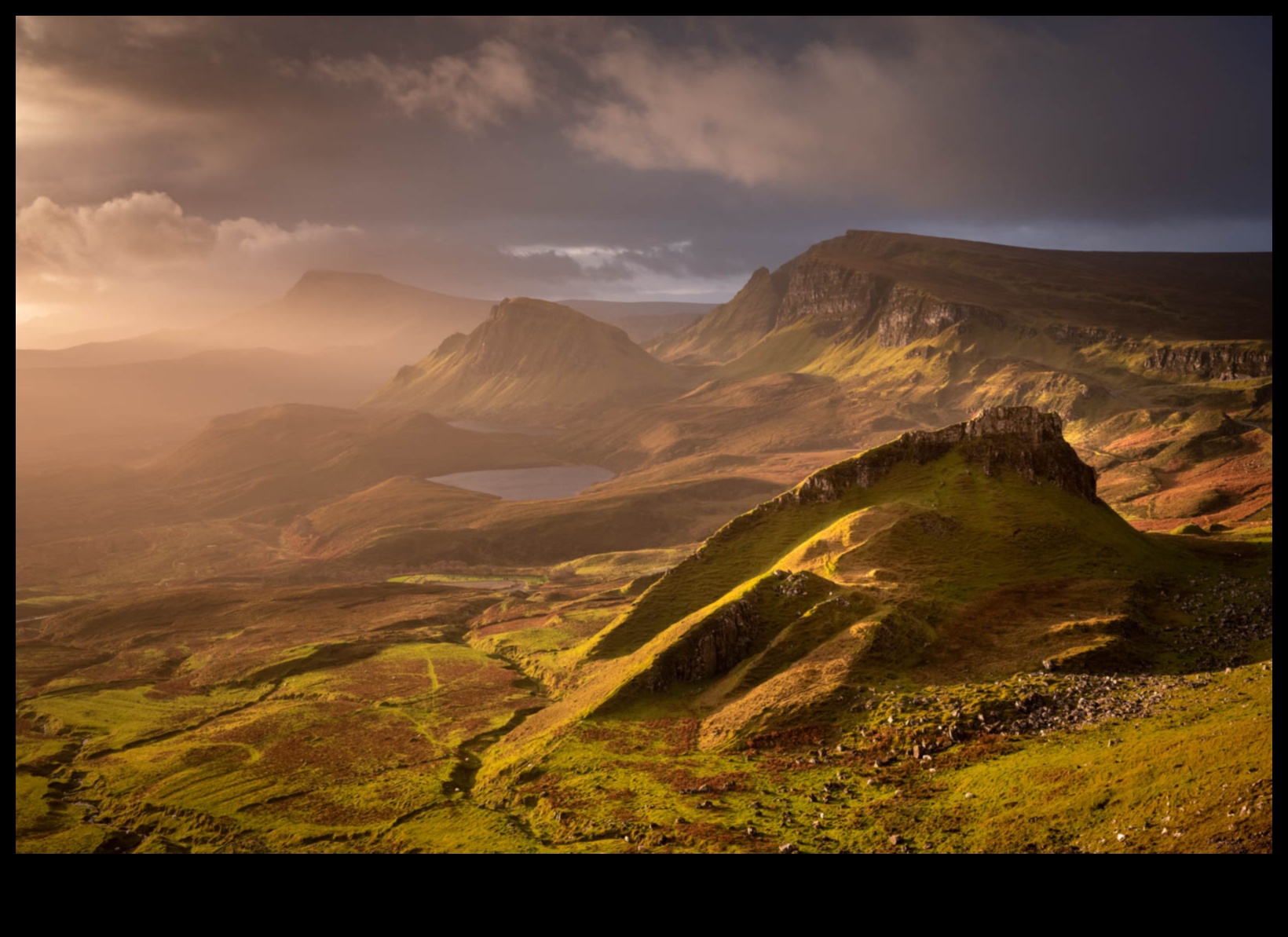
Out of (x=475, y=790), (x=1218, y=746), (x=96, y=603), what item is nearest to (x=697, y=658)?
(x=475, y=790)

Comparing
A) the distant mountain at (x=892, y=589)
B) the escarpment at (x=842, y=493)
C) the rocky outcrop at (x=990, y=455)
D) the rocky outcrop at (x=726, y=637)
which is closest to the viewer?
the distant mountain at (x=892, y=589)

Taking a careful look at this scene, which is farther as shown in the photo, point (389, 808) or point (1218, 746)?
point (389, 808)

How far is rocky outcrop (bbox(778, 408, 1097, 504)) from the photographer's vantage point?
3007 inches

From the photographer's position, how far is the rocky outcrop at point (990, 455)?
76375 millimetres

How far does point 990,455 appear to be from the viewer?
77.8 meters

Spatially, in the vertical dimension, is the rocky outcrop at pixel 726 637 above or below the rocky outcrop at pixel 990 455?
below

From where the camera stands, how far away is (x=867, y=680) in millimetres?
52875

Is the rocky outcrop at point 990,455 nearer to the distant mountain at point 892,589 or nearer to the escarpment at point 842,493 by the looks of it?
the escarpment at point 842,493

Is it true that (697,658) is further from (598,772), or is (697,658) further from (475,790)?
(475,790)

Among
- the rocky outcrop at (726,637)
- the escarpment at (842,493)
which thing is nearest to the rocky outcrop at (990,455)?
the escarpment at (842,493)

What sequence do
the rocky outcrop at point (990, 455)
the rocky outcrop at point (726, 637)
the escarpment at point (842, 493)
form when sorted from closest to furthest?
the rocky outcrop at point (726, 637) < the rocky outcrop at point (990, 455) < the escarpment at point (842, 493)

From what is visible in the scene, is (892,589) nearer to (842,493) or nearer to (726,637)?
(726,637)

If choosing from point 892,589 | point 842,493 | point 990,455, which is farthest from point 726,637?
point 990,455
